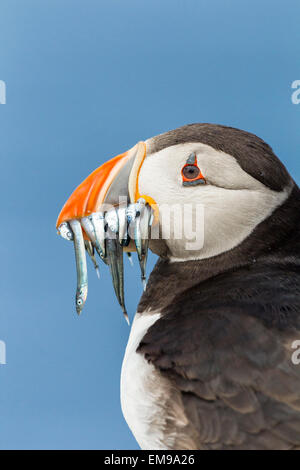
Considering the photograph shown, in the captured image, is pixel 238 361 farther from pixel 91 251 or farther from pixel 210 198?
pixel 91 251

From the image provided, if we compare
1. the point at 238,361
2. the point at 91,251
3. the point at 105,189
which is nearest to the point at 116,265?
the point at 91,251

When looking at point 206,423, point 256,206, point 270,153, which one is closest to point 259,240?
point 256,206

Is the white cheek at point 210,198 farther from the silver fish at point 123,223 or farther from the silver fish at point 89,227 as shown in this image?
the silver fish at point 89,227

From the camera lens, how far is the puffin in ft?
7.88

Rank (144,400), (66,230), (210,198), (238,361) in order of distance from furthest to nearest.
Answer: (66,230) < (210,198) < (144,400) < (238,361)

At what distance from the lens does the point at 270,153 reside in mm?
2951

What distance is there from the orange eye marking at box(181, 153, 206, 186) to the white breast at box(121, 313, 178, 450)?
73 centimetres

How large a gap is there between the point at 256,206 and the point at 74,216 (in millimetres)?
840

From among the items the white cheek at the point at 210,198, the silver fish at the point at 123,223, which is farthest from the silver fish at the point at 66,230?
the white cheek at the point at 210,198

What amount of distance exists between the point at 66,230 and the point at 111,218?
9.7 inches

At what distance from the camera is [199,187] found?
293cm

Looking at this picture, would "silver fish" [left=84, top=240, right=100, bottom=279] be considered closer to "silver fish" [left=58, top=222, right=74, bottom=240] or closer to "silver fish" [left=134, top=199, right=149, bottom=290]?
"silver fish" [left=58, top=222, right=74, bottom=240]

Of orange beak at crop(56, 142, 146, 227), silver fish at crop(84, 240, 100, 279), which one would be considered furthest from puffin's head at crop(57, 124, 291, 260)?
silver fish at crop(84, 240, 100, 279)
